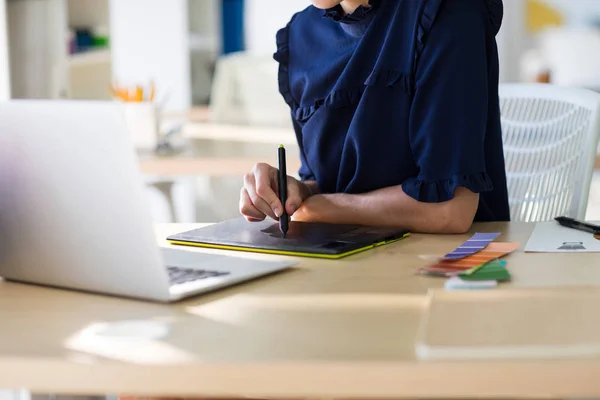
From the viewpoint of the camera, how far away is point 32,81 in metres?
2.67

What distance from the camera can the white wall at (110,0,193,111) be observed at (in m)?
4.50

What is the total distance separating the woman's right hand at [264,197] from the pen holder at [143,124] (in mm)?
1009

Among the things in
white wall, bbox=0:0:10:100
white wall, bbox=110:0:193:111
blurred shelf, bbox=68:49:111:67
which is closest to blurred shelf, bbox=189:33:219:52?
white wall, bbox=110:0:193:111

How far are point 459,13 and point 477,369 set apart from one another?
34.4 inches

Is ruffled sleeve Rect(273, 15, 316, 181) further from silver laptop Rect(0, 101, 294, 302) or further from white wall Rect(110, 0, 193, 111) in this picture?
white wall Rect(110, 0, 193, 111)

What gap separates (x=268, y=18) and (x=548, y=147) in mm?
2665

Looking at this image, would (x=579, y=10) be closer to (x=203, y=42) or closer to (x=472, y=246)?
(x=203, y=42)

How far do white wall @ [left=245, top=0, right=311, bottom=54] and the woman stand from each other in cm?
262

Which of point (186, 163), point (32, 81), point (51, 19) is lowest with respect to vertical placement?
point (186, 163)

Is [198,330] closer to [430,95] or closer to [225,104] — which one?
[430,95]

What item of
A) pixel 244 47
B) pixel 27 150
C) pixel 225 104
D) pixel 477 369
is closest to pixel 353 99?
pixel 27 150

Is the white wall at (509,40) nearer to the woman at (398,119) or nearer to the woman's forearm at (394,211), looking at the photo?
the woman at (398,119)

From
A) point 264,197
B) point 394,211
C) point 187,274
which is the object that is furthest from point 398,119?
point 187,274

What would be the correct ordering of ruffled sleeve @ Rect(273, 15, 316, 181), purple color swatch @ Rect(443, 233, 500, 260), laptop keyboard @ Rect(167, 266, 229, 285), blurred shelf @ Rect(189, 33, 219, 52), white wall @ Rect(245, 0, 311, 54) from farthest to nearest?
blurred shelf @ Rect(189, 33, 219, 52)
white wall @ Rect(245, 0, 311, 54)
ruffled sleeve @ Rect(273, 15, 316, 181)
purple color swatch @ Rect(443, 233, 500, 260)
laptop keyboard @ Rect(167, 266, 229, 285)
